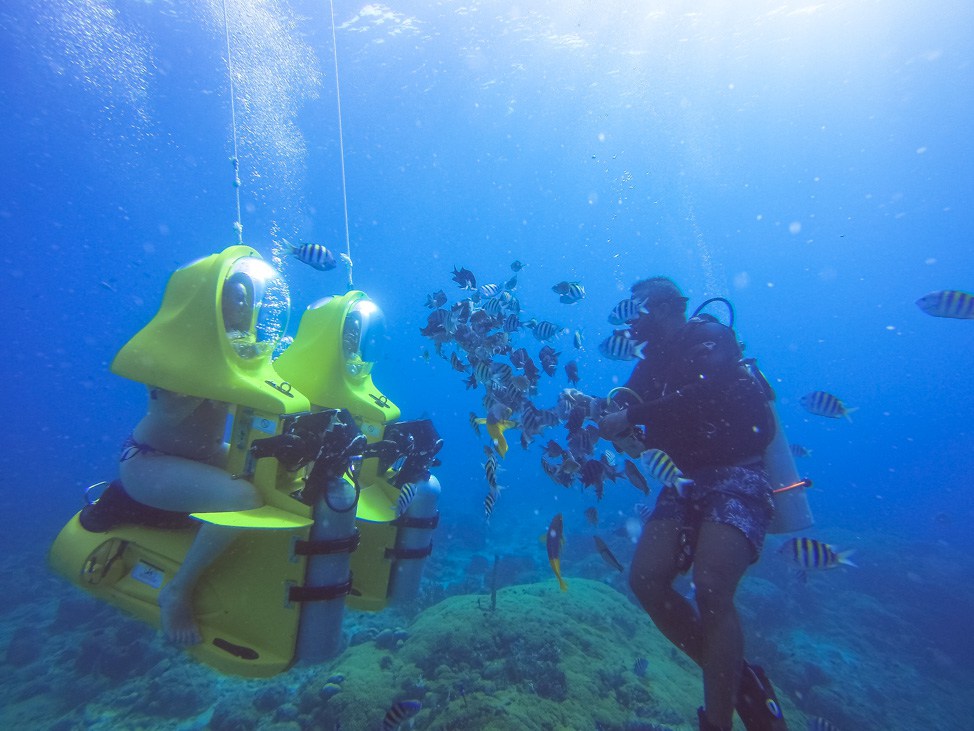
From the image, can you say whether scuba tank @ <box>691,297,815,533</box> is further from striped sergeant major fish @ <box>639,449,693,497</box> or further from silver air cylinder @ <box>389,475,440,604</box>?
silver air cylinder @ <box>389,475,440,604</box>

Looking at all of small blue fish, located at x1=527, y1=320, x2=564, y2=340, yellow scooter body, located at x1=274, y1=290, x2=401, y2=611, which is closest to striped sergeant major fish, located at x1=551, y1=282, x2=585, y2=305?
small blue fish, located at x1=527, y1=320, x2=564, y2=340

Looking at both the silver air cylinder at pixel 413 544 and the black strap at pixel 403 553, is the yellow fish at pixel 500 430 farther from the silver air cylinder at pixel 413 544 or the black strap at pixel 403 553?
the black strap at pixel 403 553

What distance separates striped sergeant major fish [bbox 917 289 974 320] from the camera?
4.90 m

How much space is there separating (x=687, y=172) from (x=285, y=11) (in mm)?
44506

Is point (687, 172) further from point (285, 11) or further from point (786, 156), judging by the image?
point (285, 11)

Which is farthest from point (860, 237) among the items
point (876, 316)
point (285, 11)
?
point (285, 11)

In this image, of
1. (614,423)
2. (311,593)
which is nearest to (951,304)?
(614,423)

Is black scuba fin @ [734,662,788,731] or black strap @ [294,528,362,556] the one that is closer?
black scuba fin @ [734,662,788,731]

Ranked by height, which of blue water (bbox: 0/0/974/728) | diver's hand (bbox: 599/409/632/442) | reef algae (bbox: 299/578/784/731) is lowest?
reef algae (bbox: 299/578/784/731)

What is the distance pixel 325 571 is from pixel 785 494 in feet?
12.1

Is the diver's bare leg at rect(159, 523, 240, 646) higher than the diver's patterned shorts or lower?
lower

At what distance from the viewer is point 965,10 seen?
1125 inches

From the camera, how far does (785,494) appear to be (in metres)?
3.62

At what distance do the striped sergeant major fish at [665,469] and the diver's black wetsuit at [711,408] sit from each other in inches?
9.1
